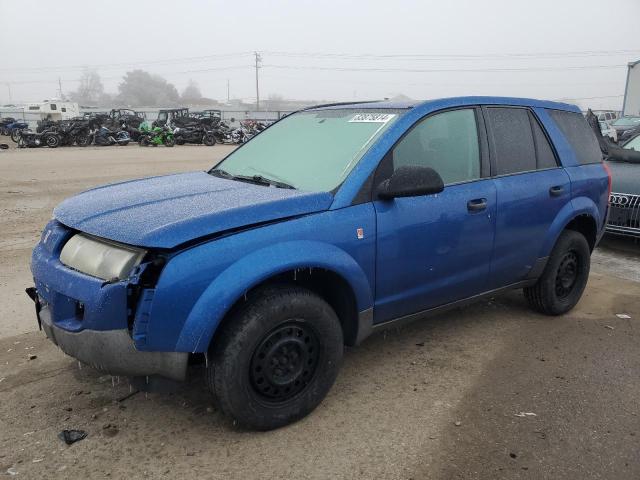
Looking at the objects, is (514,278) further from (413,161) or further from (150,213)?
(150,213)

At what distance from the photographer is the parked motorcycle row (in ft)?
84.8

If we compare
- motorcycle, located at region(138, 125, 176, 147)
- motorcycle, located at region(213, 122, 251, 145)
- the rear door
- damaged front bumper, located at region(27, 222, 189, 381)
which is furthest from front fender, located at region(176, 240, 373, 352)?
motorcycle, located at region(213, 122, 251, 145)

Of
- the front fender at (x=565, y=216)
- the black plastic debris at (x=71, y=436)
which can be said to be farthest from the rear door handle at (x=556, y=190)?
the black plastic debris at (x=71, y=436)

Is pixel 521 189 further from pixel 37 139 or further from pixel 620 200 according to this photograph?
pixel 37 139

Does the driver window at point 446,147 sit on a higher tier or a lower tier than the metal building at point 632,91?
lower

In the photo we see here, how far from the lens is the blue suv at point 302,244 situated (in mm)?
2447

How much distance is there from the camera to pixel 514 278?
4066 millimetres

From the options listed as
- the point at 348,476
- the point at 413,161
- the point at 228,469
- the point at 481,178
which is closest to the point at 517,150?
the point at 481,178

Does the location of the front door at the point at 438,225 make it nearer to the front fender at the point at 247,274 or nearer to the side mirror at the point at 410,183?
the side mirror at the point at 410,183

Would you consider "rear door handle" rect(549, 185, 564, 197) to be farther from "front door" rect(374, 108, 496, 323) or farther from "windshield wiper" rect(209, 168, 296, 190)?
"windshield wiper" rect(209, 168, 296, 190)

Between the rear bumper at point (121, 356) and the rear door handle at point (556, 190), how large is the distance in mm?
3001

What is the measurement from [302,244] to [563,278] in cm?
283

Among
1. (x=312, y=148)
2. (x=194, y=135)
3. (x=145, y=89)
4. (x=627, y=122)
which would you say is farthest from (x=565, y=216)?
(x=145, y=89)

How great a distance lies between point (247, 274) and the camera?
8.32 ft
